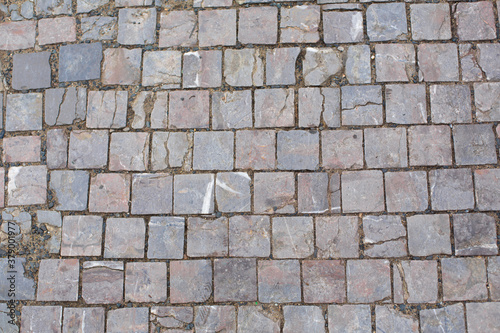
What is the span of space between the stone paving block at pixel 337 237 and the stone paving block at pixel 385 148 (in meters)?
0.55

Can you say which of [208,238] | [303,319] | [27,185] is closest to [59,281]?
[27,185]

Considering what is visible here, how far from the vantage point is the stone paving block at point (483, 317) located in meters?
3.08

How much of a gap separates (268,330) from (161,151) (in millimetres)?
1797

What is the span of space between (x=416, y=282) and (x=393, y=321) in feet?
1.24

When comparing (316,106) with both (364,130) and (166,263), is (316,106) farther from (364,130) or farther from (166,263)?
(166,263)

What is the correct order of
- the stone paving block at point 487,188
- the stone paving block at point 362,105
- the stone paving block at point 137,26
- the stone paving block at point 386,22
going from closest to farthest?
1. the stone paving block at point 487,188
2. the stone paving block at point 362,105
3. the stone paving block at point 386,22
4. the stone paving block at point 137,26

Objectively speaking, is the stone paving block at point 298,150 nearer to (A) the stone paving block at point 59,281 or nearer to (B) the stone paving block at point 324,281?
(B) the stone paving block at point 324,281

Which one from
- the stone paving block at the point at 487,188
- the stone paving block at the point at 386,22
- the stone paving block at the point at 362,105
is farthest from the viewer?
the stone paving block at the point at 386,22

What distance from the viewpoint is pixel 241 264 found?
3195 mm

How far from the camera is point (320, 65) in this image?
11.1 feet

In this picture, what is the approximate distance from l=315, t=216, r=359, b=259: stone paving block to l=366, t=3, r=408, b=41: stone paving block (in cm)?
168

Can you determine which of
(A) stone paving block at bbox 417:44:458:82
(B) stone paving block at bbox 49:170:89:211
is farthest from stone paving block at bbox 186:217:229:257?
(A) stone paving block at bbox 417:44:458:82

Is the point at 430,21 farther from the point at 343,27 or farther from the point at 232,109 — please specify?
the point at 232,109

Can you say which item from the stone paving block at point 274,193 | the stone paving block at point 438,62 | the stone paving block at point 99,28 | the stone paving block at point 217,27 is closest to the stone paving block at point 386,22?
the stone paving block at point 438,62
